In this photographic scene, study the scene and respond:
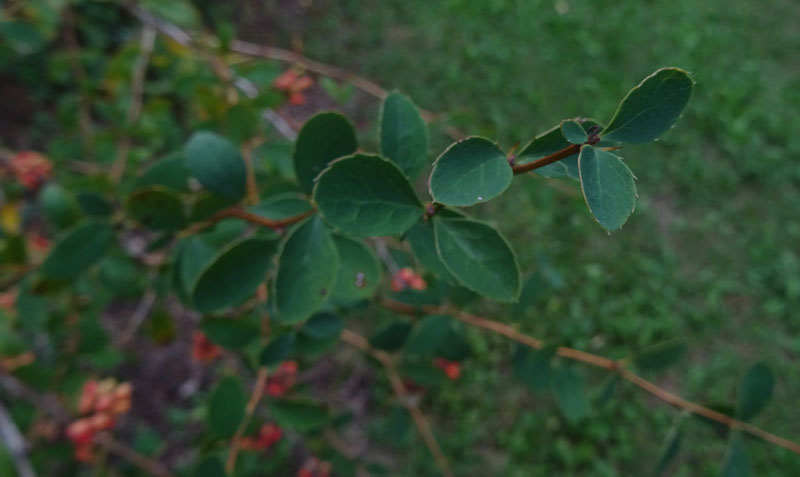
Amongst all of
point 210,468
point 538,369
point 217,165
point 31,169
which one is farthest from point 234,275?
Result: point 31,169

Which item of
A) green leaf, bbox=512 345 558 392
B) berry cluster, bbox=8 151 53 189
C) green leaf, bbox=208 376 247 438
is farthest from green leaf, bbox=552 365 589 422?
berry cluster, bbox=8 151 53 189

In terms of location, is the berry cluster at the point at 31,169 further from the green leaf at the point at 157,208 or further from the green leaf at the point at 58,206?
the green leaf at the point at 157,208

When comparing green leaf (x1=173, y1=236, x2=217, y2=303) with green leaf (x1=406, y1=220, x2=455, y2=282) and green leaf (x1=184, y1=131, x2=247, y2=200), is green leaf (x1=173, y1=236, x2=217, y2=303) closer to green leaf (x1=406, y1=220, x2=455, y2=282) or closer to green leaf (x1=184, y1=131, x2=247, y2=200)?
green leaf (x1=184, y1=131, x2=247, y2=200)

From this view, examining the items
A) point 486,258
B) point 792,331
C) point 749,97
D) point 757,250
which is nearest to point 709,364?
point 792,331

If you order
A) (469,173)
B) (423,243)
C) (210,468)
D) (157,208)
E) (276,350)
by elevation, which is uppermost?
(469,173)

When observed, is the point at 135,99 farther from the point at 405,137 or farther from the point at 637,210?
the point at 637,210

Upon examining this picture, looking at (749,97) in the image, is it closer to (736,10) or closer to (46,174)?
(736,10)
